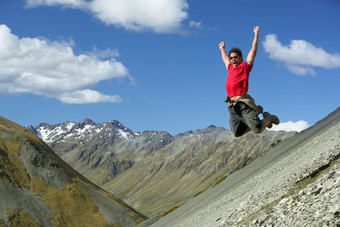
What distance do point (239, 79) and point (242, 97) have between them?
0.61 metres

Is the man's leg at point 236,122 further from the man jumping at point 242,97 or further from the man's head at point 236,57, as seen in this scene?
the man's head at point 236,57

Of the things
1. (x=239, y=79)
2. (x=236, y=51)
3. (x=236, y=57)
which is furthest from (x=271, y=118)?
(x=236, y=51)

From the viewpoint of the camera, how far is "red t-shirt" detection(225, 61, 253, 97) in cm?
1129

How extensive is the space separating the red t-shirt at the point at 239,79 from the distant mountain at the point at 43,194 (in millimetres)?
73733

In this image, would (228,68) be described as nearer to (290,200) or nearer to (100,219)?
(290,200)

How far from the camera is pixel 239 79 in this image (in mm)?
11398

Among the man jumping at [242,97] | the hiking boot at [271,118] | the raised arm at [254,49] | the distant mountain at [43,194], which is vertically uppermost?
the distant mountain at [43,194]

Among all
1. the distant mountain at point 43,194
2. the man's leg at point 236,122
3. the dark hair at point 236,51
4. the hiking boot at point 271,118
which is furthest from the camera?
the distant mountain at point 43,194

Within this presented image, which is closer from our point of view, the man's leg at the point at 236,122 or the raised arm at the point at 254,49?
the raised arm at the point at 254,49

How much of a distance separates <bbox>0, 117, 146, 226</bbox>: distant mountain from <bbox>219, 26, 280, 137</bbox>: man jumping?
7331 cm

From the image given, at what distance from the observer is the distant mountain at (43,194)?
78.1m

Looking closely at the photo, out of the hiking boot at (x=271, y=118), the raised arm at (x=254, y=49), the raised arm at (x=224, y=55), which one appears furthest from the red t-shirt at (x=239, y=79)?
the hiking boot at (x=271, y=118)

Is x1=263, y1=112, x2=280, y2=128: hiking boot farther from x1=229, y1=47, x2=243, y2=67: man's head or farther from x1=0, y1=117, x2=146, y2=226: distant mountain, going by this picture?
x1=0, y1=117, x2=146, y2=226: distant mountain

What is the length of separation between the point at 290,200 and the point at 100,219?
3228 inches
